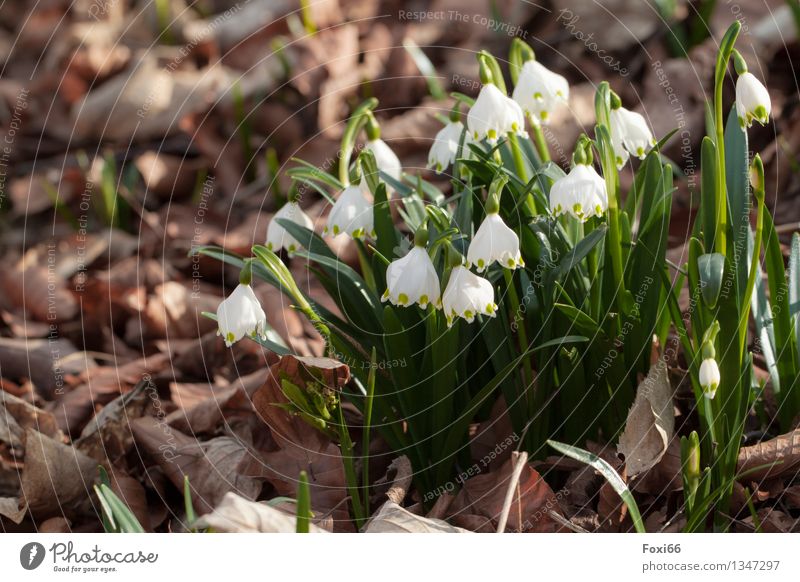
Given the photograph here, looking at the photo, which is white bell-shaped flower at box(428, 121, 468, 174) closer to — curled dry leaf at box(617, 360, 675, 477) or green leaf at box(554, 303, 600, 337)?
green leaf at box(554, 303, 600, 337)

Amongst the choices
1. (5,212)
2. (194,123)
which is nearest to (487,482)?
(194,123)

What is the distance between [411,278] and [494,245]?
0.15 m

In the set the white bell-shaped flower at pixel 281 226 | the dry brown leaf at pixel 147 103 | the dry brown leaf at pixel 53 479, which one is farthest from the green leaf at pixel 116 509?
the dry brown leaf at pixel 147 103

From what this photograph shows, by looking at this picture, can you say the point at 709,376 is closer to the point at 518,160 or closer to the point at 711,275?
the point at 711,275

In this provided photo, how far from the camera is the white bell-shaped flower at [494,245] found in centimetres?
146

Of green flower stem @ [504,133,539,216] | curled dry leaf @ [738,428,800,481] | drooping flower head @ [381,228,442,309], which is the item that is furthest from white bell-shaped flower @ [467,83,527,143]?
curled dry leaf @ [738,428,800,481]

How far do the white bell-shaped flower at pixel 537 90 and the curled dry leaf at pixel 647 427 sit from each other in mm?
543

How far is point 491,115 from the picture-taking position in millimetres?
1613

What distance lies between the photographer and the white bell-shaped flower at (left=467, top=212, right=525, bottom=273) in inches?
57.3

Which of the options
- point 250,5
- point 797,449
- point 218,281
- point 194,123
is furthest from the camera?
point 250,5
